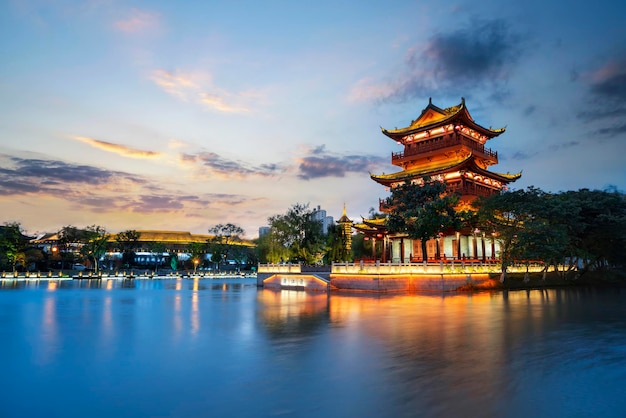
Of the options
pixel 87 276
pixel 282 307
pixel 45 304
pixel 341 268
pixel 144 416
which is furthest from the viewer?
pixel 87 276

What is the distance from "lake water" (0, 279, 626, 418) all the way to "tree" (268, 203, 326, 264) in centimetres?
2924

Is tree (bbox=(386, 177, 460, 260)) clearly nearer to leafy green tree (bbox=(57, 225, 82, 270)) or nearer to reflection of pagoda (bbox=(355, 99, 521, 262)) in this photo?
reflection of pagoda (bbox=(355, 99, 521, 262))

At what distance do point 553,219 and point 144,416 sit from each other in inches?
1467

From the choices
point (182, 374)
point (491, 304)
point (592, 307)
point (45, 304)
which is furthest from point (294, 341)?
point (45, 304)

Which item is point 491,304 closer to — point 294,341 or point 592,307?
point 592,307

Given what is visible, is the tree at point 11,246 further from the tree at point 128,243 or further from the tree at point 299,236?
the tree at point 299,236

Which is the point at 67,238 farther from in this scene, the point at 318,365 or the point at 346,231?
the point at 318,365

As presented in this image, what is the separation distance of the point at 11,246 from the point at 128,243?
2949 centimetres

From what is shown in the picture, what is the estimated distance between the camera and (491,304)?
23.5 m

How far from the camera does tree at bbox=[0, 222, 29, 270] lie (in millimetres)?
60781

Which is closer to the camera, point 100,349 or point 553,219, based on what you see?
point 100,349

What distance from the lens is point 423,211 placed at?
107 feet

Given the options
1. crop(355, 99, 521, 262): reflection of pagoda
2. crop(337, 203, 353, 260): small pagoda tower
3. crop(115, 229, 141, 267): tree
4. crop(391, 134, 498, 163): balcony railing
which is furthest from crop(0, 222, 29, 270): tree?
crop(391, 134, 498, 163): balcony railing

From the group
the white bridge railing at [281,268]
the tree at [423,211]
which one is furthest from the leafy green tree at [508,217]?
the white bridge railing at [281,268]
